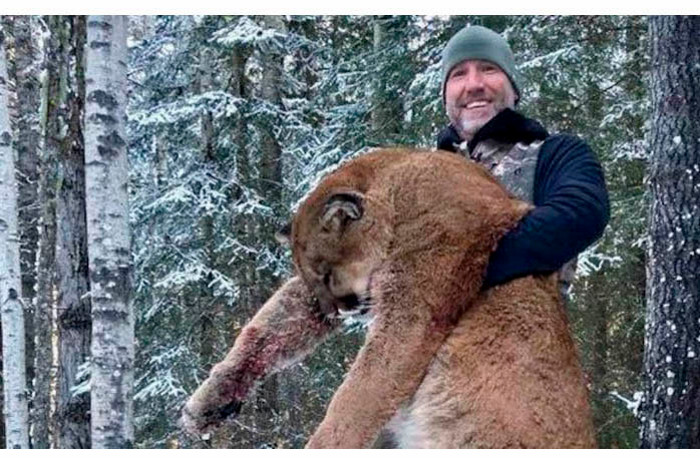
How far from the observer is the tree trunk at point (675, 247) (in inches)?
141

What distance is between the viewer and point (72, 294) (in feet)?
13.6

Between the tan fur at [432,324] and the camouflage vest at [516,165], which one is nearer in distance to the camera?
the tan fur at [432,324]

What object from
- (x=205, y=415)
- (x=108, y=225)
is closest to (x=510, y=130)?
(x=205, y=415)

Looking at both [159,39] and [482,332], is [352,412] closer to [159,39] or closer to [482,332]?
[482,332]

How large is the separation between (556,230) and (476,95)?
1.94 ft

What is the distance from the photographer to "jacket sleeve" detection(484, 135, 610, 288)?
1.81 m

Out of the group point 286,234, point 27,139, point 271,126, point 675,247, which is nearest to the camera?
point 286,234

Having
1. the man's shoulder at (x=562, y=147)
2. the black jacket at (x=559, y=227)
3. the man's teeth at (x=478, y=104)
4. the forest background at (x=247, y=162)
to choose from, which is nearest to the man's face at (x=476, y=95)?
the man's teeth at (x=478, y=104)

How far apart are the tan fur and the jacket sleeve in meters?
0.03

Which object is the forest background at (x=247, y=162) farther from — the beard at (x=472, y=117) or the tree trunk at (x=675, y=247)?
the beard at (x=472, y=117)

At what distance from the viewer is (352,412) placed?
1725mm

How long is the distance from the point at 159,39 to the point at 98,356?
12.3 ft

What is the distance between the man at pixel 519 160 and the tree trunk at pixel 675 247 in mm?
1492

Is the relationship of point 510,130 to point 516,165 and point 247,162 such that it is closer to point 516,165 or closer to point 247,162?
point 516,165
